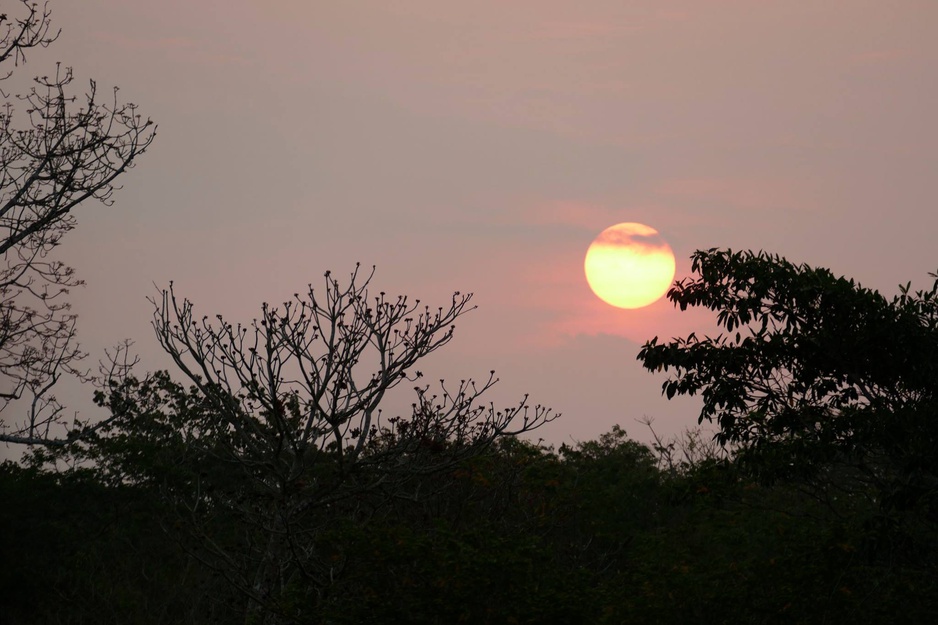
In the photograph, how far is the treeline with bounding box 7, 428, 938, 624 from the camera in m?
13.0

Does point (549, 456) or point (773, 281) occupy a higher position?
point (549, 456)

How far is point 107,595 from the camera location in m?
25.5

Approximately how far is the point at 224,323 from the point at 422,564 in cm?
479

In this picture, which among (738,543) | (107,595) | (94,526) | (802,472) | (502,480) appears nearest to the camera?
(802,472)

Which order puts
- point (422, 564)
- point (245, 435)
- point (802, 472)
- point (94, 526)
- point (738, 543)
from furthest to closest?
1. point (94, 526)
2. point (738, 543)
3. point (245, 435)
4. point (802, 472)
5. point (422, 564)

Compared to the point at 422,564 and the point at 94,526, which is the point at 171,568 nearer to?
the point at 94,526

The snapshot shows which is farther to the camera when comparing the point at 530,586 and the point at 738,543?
the point at 738,543

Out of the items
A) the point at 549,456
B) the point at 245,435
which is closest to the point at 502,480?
the point at 549,456

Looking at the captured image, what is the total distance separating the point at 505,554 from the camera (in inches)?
510

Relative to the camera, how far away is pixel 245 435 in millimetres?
15539

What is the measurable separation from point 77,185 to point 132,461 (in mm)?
18133

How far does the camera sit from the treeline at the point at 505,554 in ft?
42.7

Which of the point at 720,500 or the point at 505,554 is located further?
the point at 720,500

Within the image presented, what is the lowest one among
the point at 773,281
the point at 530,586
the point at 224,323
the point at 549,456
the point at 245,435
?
the point at 530,586
